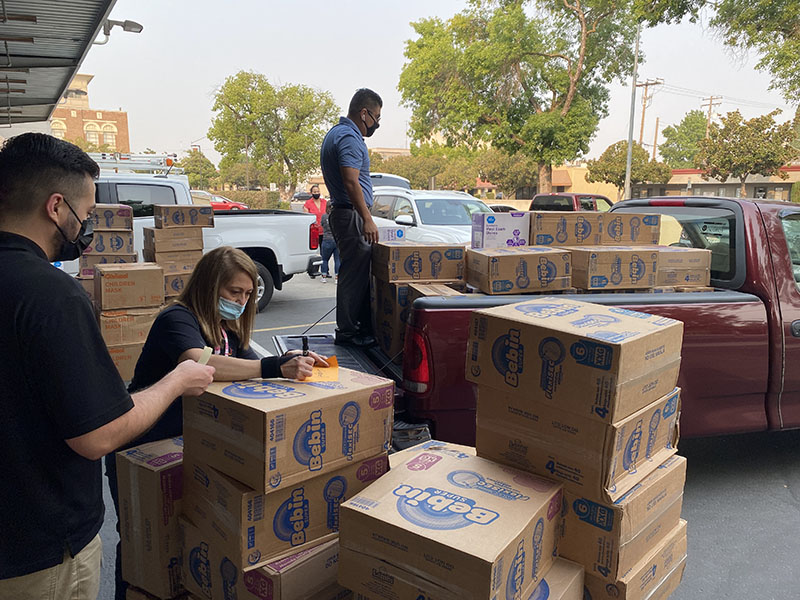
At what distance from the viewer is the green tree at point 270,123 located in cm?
3631

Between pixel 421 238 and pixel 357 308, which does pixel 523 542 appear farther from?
pixel 421 238

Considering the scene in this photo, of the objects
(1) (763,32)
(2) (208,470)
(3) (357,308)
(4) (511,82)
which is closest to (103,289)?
(3) (357,308)

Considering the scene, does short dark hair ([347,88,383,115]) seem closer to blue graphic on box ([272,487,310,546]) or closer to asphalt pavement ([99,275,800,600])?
asphalt pavement ([99,275,800,600])

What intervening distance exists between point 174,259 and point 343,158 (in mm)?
3964

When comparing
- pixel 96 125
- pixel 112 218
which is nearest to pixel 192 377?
pixel 112 218

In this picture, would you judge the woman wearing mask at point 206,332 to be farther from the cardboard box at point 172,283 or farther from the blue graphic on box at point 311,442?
the cardboard box at point 172,283

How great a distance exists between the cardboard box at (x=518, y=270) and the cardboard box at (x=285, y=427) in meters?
1.51

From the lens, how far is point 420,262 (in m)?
3.86

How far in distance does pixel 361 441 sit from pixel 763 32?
16850 mm

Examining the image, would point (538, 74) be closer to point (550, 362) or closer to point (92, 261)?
A: point (92, 261)

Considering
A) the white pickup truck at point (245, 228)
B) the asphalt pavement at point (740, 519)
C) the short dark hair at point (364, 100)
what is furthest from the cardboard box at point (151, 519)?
the white pickup truck at point (245, 228)

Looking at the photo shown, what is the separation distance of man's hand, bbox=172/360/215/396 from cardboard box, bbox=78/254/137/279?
19.8 feet

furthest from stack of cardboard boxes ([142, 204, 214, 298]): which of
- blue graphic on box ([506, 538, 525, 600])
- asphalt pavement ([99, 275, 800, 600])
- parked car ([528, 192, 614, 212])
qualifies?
parked car ([528, 192, 614, 212])

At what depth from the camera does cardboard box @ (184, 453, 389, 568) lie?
1.98 metres
